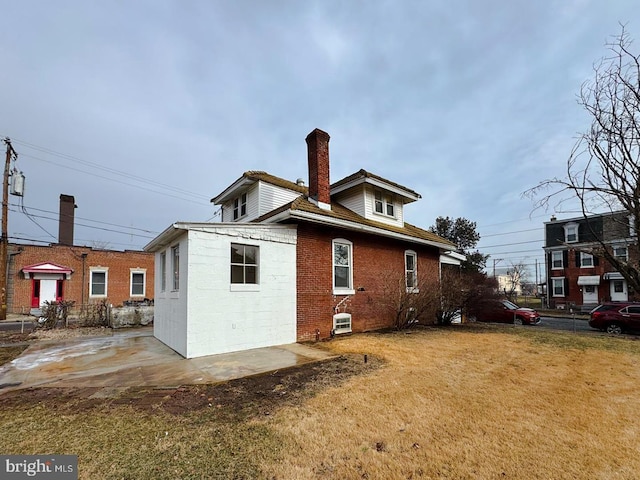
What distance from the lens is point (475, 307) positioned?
15.2 m

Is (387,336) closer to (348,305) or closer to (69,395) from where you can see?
(348,305)

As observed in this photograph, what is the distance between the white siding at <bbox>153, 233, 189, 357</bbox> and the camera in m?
7.55

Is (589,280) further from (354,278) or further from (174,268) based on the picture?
(174,268)

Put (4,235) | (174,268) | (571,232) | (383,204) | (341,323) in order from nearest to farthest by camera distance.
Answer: (174,268) < (341,323) < (383,204) < (4,235) < (571,232)

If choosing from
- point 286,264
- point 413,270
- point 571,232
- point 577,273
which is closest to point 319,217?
point 286,264

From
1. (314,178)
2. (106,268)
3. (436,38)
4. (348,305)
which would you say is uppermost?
(436,38)

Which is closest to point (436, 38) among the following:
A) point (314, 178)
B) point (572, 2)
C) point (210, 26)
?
point (572, 2)

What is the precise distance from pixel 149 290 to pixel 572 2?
26120 millimetres

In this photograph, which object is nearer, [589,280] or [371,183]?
[371,183]

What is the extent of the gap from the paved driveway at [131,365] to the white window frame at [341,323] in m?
1.95

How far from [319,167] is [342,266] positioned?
12.2 feet

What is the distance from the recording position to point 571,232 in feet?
104

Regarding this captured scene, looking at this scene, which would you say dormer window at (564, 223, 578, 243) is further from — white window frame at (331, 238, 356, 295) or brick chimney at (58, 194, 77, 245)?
brick chimney at (58, 194, 77, 245)

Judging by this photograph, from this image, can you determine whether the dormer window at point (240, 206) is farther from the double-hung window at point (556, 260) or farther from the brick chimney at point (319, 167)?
the double-hung window at point (556, 260)
